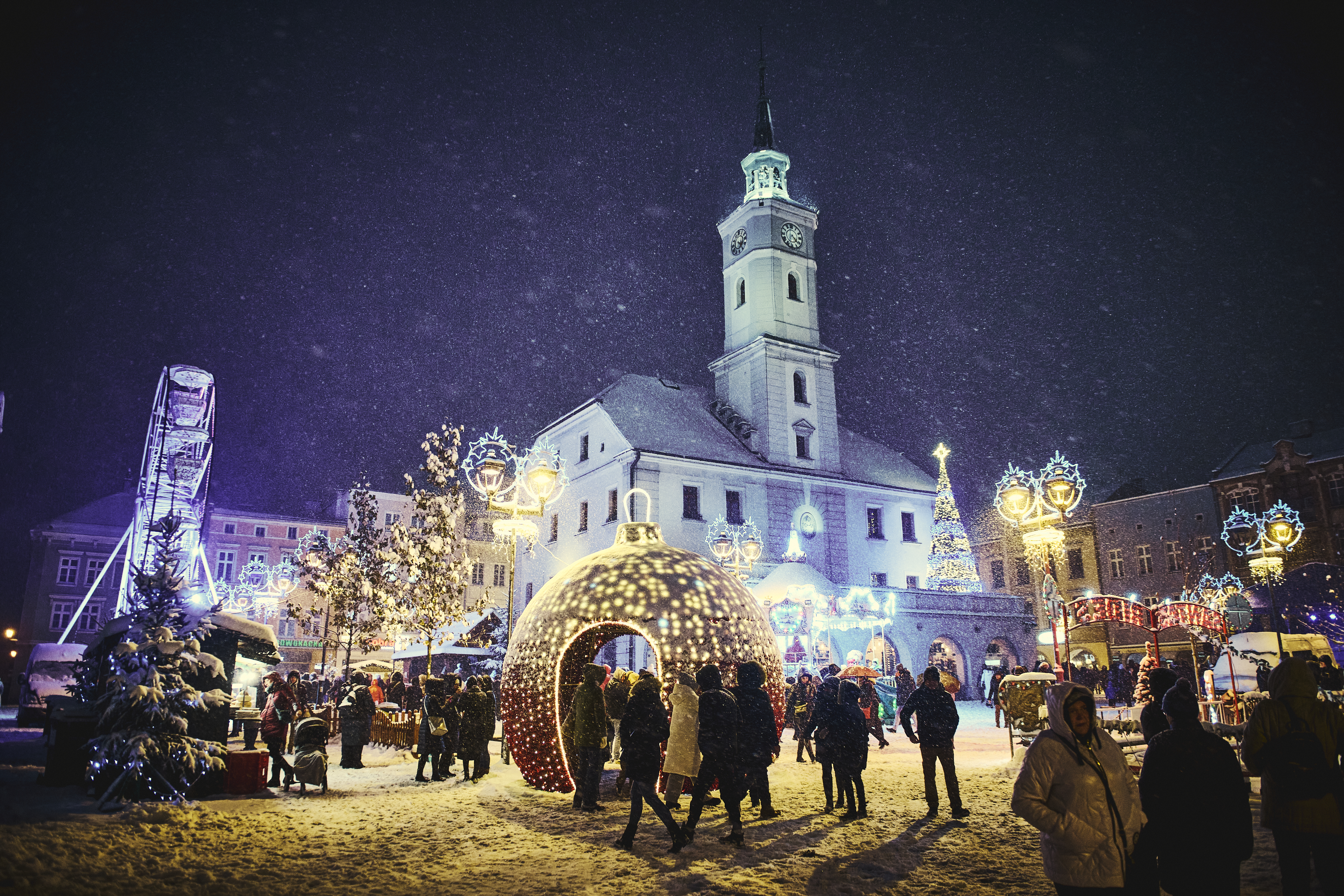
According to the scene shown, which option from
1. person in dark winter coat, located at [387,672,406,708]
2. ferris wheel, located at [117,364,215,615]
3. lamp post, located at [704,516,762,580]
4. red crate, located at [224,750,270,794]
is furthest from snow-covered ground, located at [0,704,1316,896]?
lamp post, located at [704,516,762,580]

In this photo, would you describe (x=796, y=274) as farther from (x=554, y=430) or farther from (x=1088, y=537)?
(x=1088, y=537)

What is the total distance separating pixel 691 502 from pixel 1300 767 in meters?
31.0

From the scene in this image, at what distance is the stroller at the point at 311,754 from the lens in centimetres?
1077

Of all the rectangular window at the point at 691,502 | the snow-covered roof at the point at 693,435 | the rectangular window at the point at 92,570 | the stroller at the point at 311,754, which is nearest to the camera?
the stroller at the point at 311,754

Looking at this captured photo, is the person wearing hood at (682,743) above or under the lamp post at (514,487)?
under

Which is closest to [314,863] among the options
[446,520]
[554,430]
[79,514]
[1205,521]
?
[446,520]

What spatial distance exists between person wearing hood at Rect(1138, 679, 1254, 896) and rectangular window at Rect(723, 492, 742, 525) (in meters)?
32.0

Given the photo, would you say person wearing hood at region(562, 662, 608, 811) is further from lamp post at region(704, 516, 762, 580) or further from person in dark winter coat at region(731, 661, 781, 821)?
lamp post at region(704, 516, 762, 580)

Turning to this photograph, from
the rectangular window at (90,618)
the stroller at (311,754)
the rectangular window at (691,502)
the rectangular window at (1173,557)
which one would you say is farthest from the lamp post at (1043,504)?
the rectangular window at (90,618)

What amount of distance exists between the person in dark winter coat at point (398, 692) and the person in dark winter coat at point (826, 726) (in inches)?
559

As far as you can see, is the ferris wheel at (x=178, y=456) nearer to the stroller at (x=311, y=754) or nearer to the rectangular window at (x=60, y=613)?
the stroller at (x=311, y=754)

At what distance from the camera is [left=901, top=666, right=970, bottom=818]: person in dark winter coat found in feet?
29.6

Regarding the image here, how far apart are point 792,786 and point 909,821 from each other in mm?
2864

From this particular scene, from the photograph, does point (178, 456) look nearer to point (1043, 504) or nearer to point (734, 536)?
point (734, 536)
